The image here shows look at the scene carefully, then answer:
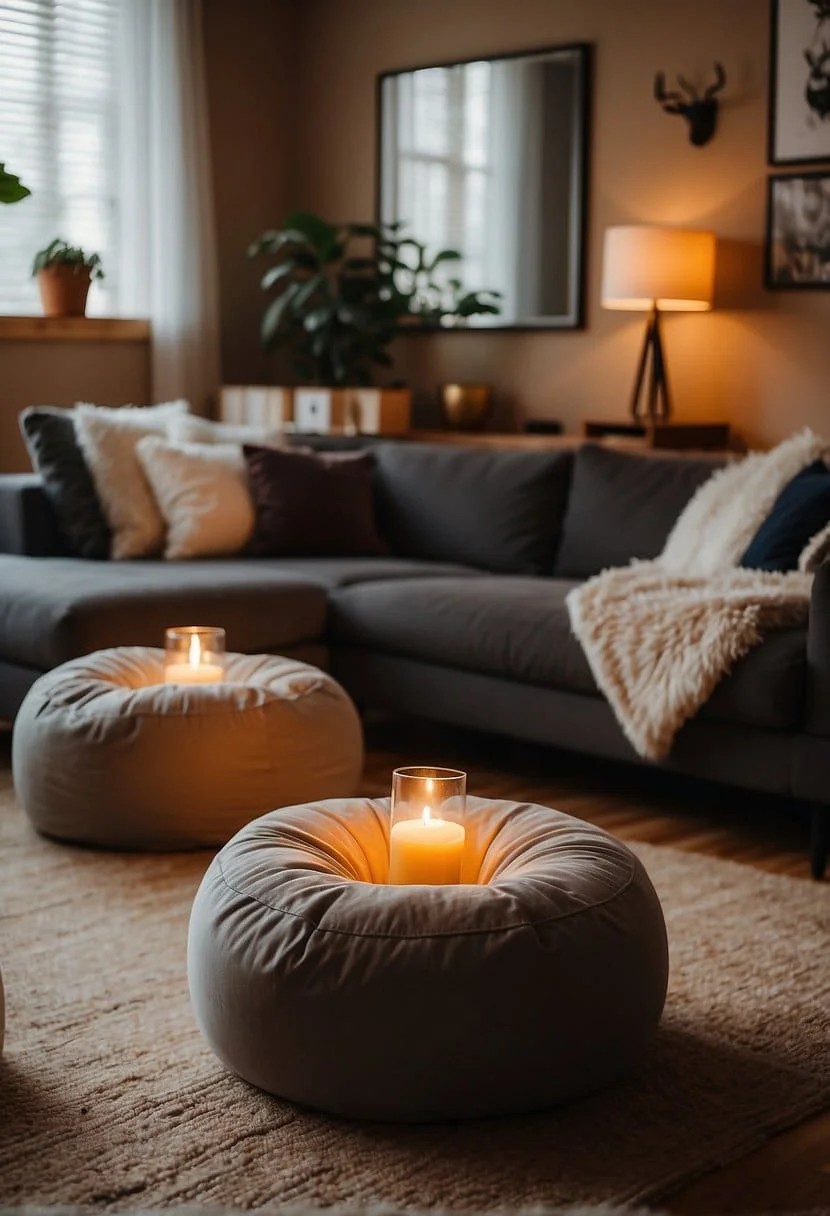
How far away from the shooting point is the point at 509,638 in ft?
12.0

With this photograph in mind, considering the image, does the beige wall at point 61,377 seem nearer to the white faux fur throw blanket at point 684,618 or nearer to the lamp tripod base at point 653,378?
the lamp tripod base at point 653,378

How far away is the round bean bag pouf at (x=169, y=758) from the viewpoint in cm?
303

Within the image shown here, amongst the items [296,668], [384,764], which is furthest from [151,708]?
[384,764]

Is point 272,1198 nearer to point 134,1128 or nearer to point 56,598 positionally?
point 134,1128

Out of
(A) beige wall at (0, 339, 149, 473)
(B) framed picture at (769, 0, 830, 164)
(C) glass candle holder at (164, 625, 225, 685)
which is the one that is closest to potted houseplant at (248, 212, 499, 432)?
→ (A) beige wall at (0, 339, 149, 473)

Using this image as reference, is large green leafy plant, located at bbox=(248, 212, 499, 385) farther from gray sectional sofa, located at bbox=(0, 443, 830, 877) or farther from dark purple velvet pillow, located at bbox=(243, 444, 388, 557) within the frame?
dark purple velvet pillow, located at bbox=(243, 444, 388, 557)

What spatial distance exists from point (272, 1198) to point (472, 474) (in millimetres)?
3185

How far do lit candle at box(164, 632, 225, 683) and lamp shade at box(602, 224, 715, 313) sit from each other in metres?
2.32

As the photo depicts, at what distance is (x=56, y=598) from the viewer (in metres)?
3.75

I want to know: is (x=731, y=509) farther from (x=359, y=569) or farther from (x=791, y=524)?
(x=359, y=569)

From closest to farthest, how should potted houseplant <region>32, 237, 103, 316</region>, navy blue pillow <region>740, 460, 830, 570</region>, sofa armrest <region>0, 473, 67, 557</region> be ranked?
navy blue pillow <region>740, 460, 830, 570</region>, sofa armrest <region>0, 473, 67, 557</region>, potted houseplant <region>32, 237, 103, 316</region>

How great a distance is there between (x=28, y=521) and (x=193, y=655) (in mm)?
1431

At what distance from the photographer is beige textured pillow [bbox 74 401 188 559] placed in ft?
14.8

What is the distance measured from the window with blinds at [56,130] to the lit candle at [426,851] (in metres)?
4.15
